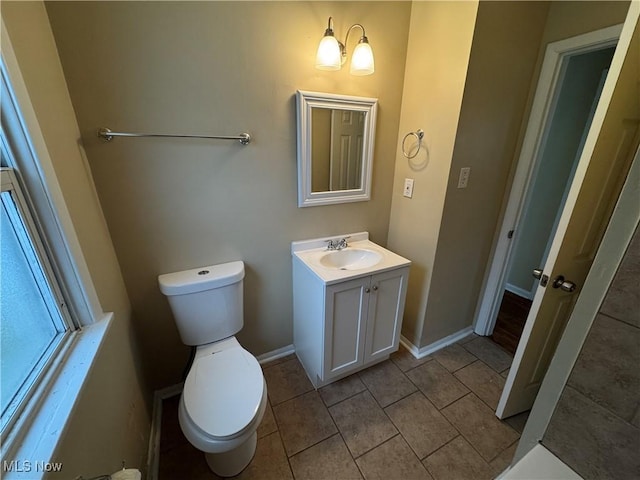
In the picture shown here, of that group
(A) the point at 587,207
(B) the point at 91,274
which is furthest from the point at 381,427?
(B) the point at 91,274

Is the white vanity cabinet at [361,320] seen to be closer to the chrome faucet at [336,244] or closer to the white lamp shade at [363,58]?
the chrome faucet at [336,244]

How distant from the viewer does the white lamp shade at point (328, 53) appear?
4.22ft

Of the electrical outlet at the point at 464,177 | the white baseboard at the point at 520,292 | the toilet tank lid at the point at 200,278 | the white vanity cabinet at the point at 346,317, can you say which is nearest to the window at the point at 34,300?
the toilet tank lid at the point at 200,278

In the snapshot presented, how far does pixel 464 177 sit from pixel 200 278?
1560 mm

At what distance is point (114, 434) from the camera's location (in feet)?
3.02

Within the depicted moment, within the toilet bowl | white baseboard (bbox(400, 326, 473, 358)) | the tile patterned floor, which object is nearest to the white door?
the tile patterned floor

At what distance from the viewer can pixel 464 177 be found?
1.58m

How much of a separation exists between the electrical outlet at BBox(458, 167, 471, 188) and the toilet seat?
1.49m

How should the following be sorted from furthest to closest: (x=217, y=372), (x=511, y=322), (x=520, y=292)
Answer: (x=520, y=292) → (x=511, y=322) → (x=217, y=372)

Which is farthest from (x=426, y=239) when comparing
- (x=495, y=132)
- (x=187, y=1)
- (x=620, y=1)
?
(x=187, y=1)

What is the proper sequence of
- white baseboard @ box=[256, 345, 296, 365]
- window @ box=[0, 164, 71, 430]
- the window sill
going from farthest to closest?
white baseboard @ box=[256, 345, 296, 365] → window @ box=[0, 164, 71, 430] → the window sill

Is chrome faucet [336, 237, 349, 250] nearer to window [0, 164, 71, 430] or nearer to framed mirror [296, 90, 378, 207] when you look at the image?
framed mirror [296, 90, 378, 207]

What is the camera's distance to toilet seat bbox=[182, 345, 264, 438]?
1.06m

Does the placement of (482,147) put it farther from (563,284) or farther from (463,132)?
(563,284)
